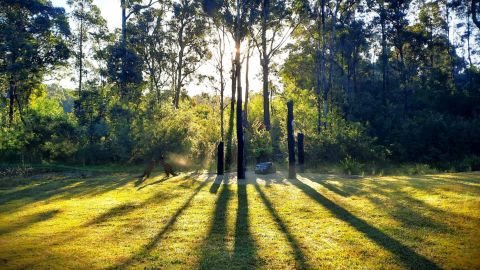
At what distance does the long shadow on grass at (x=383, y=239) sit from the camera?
5498mm

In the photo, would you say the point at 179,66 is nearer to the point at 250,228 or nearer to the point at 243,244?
the point at 250,228

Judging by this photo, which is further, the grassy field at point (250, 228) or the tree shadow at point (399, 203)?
the tree shadow at point (399, 203)

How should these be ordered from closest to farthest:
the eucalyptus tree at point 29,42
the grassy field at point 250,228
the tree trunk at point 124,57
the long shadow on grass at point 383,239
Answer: the long shadow on grass at point 383,239
the grassy field at point 250,228
the eucalyptus tree at point 29,42
the tree trunk at point 124,57

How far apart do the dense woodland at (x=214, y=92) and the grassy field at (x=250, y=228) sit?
6.54 meters

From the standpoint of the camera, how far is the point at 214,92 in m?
43.7

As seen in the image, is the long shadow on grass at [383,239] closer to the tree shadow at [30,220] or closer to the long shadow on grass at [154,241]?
the long shadow on grass at [154,241]

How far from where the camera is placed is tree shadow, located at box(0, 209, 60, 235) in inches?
303

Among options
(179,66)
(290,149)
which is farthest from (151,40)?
(290,149)

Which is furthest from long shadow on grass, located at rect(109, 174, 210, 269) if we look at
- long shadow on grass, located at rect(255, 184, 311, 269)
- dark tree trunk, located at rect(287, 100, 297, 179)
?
dark tree trunk, located at rect(287, 100, 297, 179)

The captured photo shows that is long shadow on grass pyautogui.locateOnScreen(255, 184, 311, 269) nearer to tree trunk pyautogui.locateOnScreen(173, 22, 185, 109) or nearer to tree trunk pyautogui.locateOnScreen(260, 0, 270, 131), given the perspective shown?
tree trunk pyautogui.locateOnScreen(260, 0, 270, 131)

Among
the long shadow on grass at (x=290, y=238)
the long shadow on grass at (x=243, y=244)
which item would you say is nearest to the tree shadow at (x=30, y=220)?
the long shadow on grass at (x=243, y=244)

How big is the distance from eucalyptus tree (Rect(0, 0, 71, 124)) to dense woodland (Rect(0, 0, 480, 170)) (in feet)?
0.31

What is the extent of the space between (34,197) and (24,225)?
4054mm

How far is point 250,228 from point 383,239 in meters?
2.72
